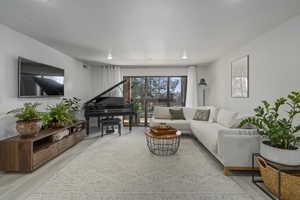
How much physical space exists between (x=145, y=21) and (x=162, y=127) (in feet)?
6.50

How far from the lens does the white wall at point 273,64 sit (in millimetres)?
2172

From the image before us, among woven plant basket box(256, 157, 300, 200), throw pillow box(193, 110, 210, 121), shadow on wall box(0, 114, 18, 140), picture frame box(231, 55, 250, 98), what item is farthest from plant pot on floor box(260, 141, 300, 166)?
shadow on wall box(0, 114, 18, 140)

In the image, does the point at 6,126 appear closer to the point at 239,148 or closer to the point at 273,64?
the point at 239,148

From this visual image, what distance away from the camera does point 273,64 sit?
2529 mm

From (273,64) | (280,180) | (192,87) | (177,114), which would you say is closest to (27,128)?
(280,180)

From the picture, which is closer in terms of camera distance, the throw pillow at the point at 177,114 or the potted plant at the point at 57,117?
the potted plant at the point at 57,117

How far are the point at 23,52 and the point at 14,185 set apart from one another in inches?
91.2

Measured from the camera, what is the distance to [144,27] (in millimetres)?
2438

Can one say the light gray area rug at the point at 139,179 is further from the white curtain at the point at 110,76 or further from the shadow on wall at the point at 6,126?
the white curtain at the point at 110,76

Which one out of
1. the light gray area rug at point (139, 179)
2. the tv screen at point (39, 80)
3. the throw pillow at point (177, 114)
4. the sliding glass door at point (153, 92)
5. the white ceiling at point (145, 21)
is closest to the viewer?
the light gray area rug at point (139, 179)

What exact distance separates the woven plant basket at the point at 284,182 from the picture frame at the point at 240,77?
1.91 metres

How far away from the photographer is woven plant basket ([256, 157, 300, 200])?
4.94ft

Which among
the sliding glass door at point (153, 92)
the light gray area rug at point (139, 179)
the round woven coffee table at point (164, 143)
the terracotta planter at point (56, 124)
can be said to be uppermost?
the sliding glass door at point (153, 92)

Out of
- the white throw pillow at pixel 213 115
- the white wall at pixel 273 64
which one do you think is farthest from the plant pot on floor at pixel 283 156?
the white throw pillow at pixel 213 115
